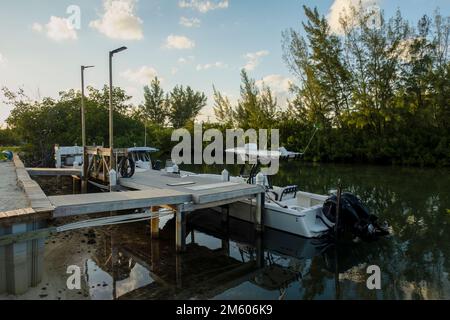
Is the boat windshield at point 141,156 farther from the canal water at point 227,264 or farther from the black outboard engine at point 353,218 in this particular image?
the black outboard engine at point 353,218

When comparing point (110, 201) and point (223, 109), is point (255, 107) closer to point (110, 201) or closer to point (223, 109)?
point (223, 109)

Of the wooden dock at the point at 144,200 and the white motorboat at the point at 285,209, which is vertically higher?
the wooden dock at the point at 144,200

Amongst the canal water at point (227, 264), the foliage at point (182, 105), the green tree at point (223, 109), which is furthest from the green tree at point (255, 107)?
the canal water at point (227, 264)

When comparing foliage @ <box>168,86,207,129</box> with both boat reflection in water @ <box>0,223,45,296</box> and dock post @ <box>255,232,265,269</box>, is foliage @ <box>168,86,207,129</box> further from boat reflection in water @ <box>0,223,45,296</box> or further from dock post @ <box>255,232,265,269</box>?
boat reflection in water @ <box>0,223,45,296</box>

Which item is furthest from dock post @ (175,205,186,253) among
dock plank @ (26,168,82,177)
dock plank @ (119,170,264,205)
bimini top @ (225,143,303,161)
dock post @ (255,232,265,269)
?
dock plank @ (26,168,82,177)

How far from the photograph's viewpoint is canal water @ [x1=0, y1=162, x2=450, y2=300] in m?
5.17

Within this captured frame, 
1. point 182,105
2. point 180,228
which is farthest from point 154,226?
point 182,105

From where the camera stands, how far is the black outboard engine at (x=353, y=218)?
25.3 ft

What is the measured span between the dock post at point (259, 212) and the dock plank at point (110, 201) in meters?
2.15

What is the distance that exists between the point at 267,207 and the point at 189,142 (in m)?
30.4

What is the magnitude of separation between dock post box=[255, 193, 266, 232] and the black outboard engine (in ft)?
5.06

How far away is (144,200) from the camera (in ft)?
21.5
